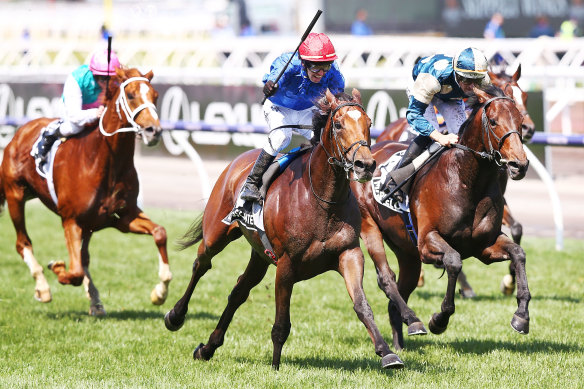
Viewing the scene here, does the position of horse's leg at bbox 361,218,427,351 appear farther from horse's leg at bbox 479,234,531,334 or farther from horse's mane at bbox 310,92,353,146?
horse's mane at bbox 310,92,353,146

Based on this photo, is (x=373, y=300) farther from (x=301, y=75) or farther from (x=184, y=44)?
(x=184, y=44)

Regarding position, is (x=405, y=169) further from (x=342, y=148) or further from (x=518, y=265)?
(x=342, y=148)

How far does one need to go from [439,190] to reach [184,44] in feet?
44.5

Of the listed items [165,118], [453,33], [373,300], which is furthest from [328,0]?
[373,300]

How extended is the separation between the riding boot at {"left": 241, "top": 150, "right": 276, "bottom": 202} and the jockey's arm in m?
2.25

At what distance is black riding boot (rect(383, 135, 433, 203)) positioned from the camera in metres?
6.70

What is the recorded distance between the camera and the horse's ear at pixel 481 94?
20.4ft

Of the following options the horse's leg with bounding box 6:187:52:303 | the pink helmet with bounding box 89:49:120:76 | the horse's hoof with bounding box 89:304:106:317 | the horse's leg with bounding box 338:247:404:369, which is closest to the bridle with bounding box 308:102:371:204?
the horse's leg with bounding box 338:247:404:369

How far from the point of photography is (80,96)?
8.08 metres

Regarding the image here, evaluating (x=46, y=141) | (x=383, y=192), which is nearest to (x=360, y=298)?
(x=383, y=192)

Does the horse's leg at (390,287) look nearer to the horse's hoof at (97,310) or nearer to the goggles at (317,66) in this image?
the goggles at (317,66)

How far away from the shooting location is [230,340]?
23.2 ft

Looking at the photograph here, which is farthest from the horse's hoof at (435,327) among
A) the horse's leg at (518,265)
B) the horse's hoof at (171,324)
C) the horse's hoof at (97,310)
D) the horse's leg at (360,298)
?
the horse's hoof at (97,310)

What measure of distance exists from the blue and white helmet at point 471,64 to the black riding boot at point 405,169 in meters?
0.65
